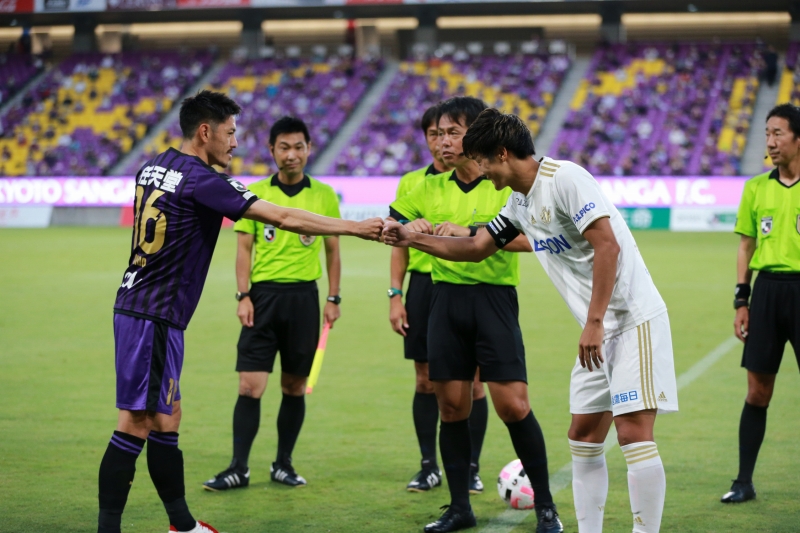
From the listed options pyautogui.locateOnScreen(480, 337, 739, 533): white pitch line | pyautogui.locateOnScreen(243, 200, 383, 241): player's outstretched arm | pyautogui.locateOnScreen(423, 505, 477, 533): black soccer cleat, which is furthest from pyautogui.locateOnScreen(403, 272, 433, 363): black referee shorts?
pyautogui.locateOnScreen(243, 200, 383, 241): player's outstretched arm

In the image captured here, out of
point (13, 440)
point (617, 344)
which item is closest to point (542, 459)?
point (617, 344)

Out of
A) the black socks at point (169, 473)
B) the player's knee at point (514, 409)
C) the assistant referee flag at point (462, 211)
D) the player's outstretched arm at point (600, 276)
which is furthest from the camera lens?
the assistant referee flag at point (462, 211)

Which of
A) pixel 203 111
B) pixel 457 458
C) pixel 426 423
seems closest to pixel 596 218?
pixel 457 458

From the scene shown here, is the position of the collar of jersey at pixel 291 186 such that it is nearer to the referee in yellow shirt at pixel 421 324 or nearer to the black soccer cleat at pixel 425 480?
the referee in yellow shirt at pixel 421 324

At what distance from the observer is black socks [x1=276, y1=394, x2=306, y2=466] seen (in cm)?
618

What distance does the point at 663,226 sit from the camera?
26562 mm

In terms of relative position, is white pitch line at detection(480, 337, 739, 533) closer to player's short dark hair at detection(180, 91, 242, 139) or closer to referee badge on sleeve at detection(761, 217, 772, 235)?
referee badge on sleeve at detection(761, 217, 772, 235)

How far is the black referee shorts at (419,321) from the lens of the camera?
6.24 m

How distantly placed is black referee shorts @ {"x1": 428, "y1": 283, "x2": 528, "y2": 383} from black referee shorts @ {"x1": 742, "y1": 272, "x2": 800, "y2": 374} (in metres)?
1.57

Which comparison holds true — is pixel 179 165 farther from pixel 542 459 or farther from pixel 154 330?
pixel 542 459

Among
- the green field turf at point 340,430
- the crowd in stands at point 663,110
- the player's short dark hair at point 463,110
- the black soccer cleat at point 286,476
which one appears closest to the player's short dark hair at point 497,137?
the player's short dark hair at point 463,110

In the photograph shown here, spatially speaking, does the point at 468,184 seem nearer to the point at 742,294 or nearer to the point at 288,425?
the point at 742,294

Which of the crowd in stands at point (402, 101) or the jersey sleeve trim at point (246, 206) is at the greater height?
the crowd in stands at point (402, 101)

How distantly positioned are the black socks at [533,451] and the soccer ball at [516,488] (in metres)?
0.48
